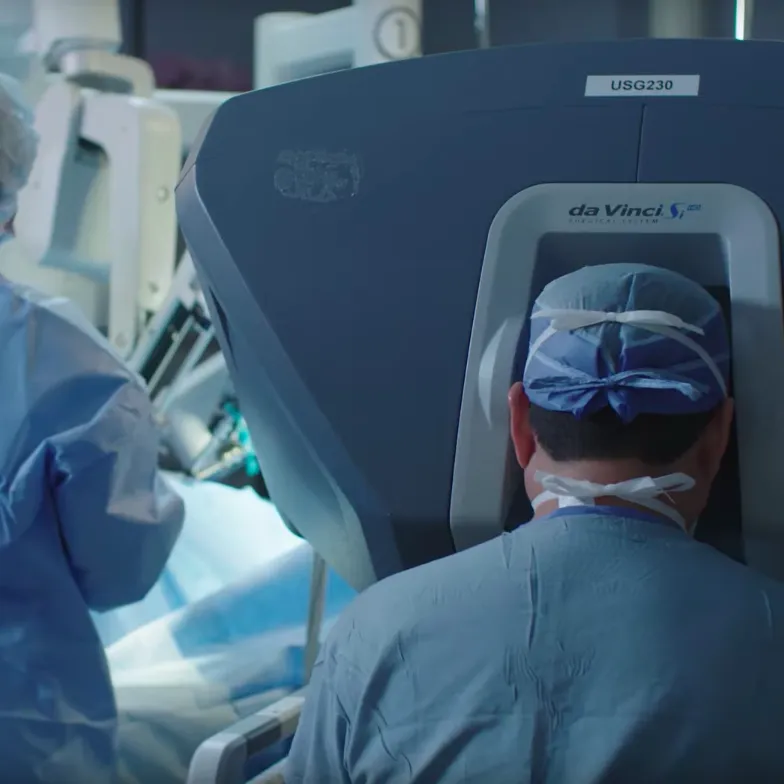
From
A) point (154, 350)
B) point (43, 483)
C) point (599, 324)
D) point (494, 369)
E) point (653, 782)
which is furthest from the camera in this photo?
point (154, 350)

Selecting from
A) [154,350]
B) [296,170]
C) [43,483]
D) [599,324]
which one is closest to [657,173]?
[599,324]

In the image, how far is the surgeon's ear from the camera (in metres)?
0.95

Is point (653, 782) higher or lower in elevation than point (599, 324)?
lower

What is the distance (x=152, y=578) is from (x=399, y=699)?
742 millimetres

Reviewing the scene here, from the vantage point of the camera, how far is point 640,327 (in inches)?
34.7

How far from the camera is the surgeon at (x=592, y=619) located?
30.4 inches

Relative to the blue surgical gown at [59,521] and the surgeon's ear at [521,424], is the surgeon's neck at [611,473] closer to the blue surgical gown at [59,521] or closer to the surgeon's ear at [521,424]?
the surgeon's ear at [521,424]

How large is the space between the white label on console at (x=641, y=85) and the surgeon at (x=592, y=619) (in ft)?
0.65

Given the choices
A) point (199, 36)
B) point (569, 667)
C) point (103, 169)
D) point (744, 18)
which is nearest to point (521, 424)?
point (569, 667)

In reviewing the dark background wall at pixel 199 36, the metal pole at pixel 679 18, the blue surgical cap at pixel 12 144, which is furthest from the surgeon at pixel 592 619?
the dark background wall at pixel 199 36

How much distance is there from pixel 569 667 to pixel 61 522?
0.81m

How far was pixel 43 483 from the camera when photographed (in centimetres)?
132

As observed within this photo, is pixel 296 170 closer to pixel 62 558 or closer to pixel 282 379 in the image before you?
pixel 282 379

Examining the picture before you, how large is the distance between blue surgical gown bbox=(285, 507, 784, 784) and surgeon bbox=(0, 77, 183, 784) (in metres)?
0.59
